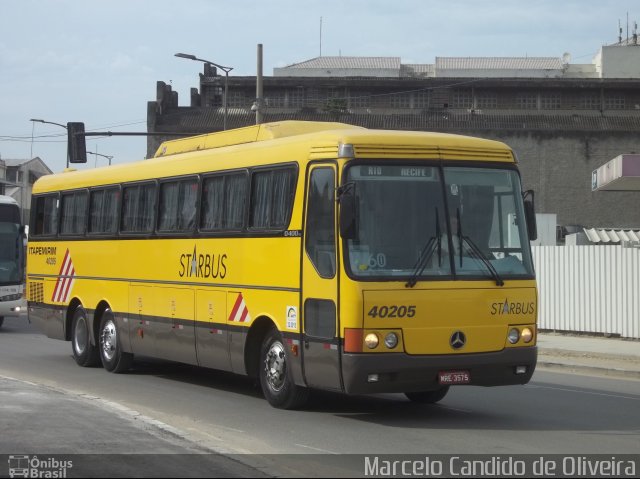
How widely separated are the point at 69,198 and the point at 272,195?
7.88m

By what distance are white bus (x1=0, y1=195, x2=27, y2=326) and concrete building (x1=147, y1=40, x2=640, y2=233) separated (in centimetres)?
3539

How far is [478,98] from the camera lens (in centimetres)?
7275

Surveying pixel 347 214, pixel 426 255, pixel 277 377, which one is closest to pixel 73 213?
pixel 277 377

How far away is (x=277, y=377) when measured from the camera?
1356 centimetres

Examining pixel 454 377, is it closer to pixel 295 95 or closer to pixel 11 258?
Answer: pixel 11 258

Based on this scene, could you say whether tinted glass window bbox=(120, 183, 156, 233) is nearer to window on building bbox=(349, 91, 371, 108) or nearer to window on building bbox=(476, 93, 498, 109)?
window on building bbox=(349, 91, 371, 108)

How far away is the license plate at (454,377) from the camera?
12177 mm

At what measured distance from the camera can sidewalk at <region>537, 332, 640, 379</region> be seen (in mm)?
20016

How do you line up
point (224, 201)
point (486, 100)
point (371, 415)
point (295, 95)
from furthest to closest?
point (295, 95) < point (486, 100) < point (224, 201) < point (371, 415)

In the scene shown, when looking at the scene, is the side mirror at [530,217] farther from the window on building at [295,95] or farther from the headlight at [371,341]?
the window on building at [295,95]

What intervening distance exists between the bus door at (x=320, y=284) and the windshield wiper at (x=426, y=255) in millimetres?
848

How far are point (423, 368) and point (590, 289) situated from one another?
51.9 ft

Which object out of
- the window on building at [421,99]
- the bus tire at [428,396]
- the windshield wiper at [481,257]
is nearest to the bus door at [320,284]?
the windshield wiper at [481,257]

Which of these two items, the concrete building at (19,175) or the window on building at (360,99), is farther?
the concrete building at (19,175)
